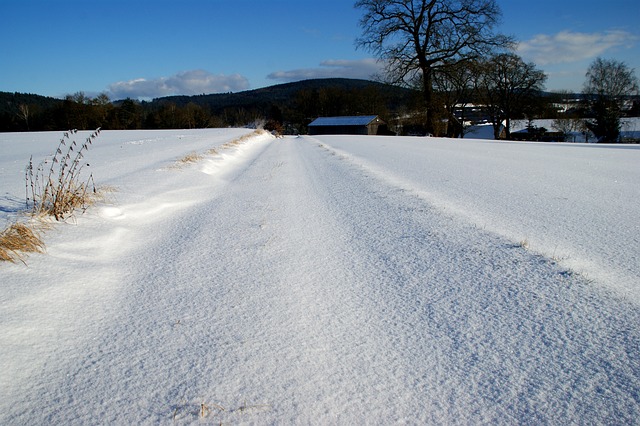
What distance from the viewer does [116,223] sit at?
3.52 meters

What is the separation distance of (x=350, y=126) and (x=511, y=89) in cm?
2541

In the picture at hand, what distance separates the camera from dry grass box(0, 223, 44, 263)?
92.4 inches

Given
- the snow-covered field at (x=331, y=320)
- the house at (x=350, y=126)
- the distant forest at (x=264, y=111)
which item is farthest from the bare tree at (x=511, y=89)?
the snow-covered field at (x=331, y=320)

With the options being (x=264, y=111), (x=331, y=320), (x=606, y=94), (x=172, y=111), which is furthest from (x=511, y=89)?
(x=264, y=111)

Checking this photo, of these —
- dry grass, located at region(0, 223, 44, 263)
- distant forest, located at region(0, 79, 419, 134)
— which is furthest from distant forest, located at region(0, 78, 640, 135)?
dry grass, located at region(0, 223, 44, 263)

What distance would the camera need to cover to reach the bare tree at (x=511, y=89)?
38375mm

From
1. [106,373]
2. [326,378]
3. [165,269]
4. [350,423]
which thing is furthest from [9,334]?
[350,423]

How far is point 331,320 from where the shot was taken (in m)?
1.81

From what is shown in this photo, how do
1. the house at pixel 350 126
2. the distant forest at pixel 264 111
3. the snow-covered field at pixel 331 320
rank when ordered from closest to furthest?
1. the snow-covered field at pixel 331 320
2. the distant forest at pixel 264 111
3. the house at pixel 350 126

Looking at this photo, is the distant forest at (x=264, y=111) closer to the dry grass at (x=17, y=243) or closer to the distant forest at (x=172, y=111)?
the distant forest at (x=172, y=111)

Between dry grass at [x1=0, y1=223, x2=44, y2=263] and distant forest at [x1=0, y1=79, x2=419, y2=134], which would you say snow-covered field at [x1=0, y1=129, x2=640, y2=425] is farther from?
distant forest at [x1=0, y1=79, x2=419, y2=134]

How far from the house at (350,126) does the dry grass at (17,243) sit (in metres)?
57.5

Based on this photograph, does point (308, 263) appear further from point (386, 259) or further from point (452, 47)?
point (452, 47)

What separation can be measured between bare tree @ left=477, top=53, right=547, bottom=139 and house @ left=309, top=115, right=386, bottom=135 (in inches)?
811
